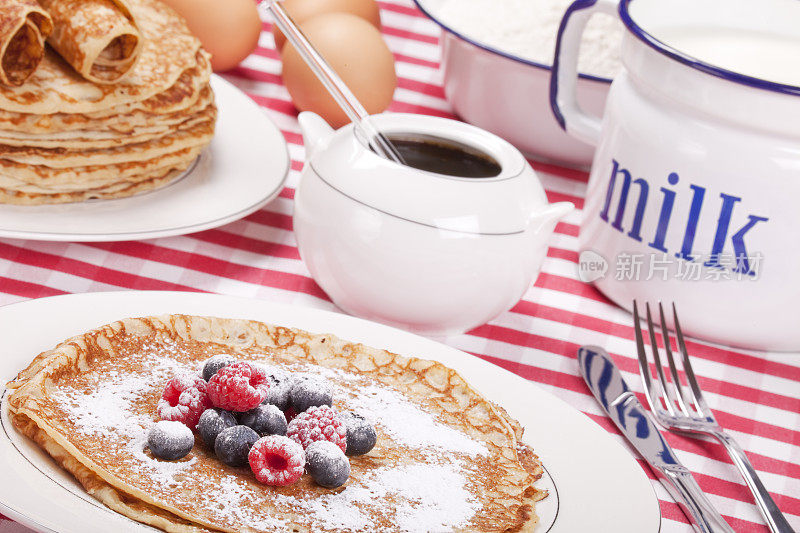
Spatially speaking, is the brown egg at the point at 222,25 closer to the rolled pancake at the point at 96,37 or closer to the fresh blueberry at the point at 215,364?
the rolled pancake at the point at 96,37

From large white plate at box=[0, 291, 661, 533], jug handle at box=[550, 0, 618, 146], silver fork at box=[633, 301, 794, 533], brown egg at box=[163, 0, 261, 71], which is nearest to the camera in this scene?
large white plate at box=[0, 291, 661, 533]

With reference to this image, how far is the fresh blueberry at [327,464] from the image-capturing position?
884mm

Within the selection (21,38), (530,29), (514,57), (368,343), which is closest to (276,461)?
(368,343)

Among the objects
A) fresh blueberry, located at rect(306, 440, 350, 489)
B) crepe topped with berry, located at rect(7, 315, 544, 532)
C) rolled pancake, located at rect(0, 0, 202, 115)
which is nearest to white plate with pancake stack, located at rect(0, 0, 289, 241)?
rolled pancake, located at rect(0, 0, 202, 115)

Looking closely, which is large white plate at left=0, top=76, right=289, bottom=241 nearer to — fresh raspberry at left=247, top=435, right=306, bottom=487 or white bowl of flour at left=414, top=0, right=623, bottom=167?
white bowl of flour at left=414, top=0, right=623, bottom=167

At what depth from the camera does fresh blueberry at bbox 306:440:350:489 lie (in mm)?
884

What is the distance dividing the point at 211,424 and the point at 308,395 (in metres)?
0.10

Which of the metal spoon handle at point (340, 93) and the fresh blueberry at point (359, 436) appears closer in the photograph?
the fresh blueberry at point (359, 436)

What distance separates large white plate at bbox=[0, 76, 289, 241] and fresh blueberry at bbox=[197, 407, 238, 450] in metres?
0.45

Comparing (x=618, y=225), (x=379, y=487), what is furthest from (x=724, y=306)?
(x=379, y=487)

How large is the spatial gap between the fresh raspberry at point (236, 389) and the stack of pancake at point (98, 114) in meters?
0.53

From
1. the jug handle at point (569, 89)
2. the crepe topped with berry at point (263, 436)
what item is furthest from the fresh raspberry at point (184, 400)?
the jug handle at point (569, 89)

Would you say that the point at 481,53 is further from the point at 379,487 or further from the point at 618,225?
the point at 379,487

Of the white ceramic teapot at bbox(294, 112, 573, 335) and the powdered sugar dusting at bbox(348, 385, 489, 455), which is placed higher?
the white ceramic teapot at bbox(294, 112, 573, 335)
